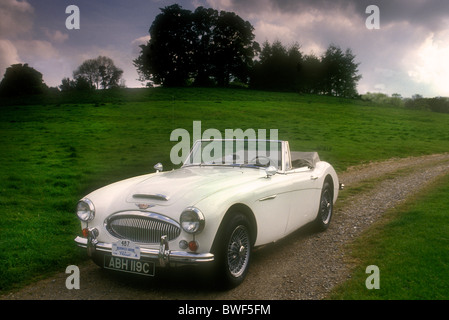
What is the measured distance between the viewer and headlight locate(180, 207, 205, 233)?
12.5 feet

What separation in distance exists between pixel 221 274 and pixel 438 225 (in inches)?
172

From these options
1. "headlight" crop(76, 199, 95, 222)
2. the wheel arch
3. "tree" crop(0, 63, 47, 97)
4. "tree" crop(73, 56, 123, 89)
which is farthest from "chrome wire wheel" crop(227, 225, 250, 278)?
"tree" crop(73, 56, 123, 89)

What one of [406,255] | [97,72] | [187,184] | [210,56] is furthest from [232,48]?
[187,184]

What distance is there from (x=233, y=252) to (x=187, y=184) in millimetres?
974

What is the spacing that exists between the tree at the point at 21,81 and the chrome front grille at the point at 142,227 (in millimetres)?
41674

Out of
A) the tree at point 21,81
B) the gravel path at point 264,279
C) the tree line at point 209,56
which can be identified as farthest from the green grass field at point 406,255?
the tree line at point 209,56

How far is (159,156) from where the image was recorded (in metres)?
14.8

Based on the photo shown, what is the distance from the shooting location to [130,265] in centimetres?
397

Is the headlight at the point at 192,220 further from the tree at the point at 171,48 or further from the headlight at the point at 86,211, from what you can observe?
the tree at the point at 171,48

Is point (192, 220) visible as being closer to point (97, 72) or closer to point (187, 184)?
point (187, 184)

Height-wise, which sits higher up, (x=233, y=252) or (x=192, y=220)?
(x=192, y=220)

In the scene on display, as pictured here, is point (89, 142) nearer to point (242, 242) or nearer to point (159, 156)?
point (159, 156)

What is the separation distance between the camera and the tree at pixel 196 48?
186 feet

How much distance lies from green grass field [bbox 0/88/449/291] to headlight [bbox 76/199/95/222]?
1125 mm
